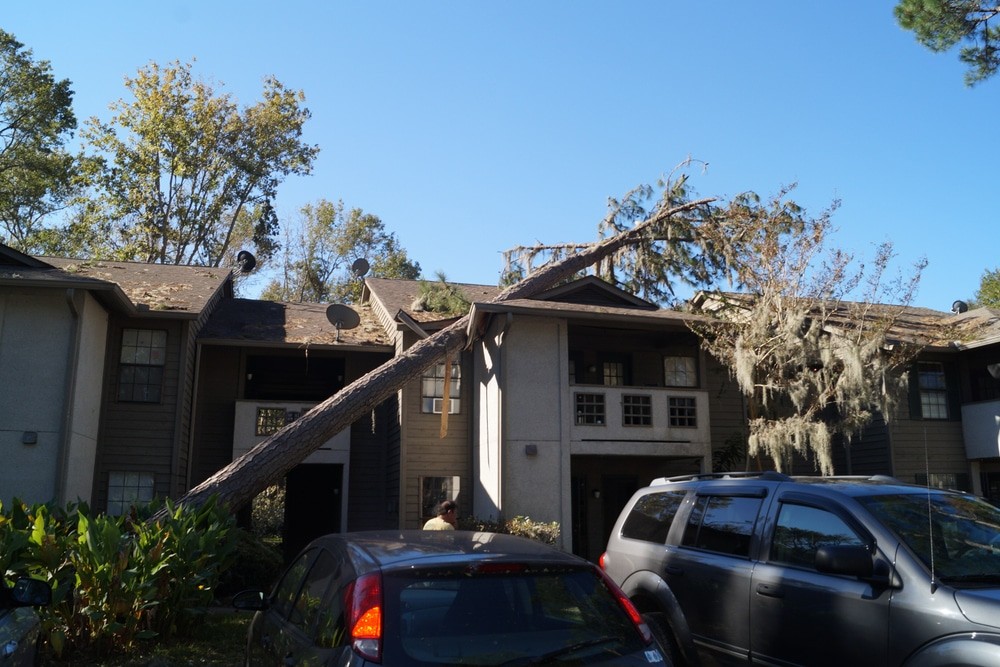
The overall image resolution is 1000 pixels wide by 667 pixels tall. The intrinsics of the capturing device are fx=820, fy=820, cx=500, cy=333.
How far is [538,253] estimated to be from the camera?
2128 centimetres

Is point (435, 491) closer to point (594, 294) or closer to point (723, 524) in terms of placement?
point (594, 294)

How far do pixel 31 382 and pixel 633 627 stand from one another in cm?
1404

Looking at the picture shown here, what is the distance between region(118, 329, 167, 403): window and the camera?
55.6 feet

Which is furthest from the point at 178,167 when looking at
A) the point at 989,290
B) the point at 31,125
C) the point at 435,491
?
the point at 989,290

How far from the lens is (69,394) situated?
14.8 meters

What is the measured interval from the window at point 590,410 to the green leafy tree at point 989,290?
30929 millimetres

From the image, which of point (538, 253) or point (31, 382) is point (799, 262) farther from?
point (31, 382)

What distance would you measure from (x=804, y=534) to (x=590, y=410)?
36.0 ft

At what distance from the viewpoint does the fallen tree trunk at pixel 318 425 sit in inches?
511

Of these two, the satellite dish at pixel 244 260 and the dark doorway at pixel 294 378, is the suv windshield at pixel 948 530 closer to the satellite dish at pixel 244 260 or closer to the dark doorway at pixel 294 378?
the dark doorway at pixel 294 378

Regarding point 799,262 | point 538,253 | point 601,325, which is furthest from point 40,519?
point 538,253

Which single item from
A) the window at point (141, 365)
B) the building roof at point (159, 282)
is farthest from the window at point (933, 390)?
the window at point (141, 365)

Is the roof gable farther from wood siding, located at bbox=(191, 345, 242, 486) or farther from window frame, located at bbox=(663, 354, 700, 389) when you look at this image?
wood siding, located at bbox=(191, 345, 242, 486)

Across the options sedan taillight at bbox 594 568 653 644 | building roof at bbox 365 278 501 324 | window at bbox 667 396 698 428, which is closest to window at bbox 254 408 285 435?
building roof at bbox 365 278 501 324
